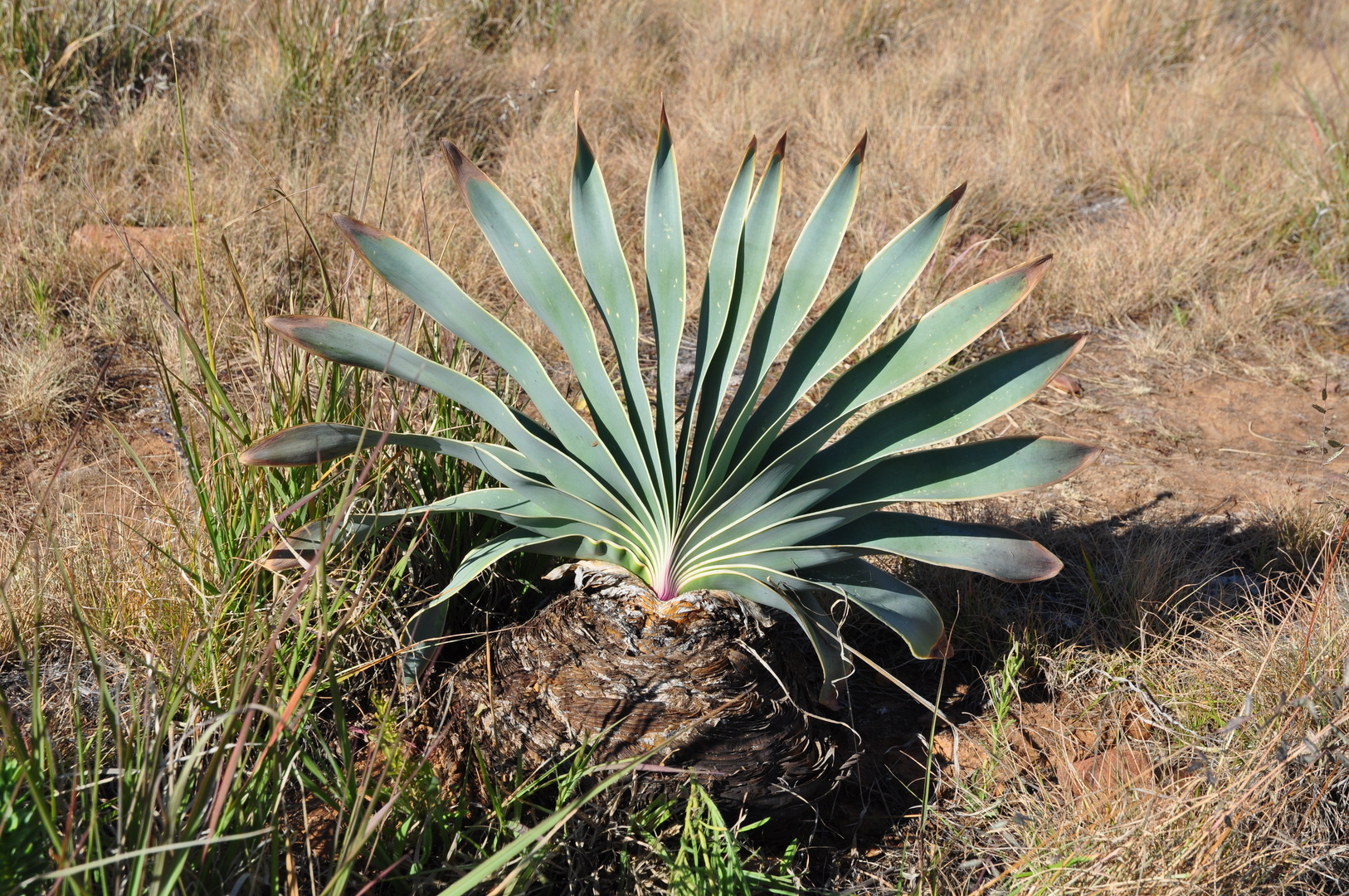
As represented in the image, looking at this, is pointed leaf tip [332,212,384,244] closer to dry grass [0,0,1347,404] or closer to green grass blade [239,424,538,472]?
green grass blade [239,424,538,472]

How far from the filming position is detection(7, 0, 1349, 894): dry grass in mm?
1795

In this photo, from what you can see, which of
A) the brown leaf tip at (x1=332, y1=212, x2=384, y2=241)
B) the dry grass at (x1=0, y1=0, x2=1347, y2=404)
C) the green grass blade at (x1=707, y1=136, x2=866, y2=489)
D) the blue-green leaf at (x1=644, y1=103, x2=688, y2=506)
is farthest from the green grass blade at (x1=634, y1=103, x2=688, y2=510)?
the dry grass at (x1=0, y1=0, x2=1347, y2=404)

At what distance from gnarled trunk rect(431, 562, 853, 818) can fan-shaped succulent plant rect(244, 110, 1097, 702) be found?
0.08 meters

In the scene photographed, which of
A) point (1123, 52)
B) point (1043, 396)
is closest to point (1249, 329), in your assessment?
point (1043, 396)

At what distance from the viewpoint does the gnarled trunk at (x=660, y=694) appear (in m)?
1.62

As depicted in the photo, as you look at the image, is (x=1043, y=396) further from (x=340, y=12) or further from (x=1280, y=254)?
(x=340, y=12)

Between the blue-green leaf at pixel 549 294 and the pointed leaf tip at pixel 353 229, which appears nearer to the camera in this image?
the pointed leaf tip at pixel 353 229

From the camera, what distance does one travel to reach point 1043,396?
3.46 m

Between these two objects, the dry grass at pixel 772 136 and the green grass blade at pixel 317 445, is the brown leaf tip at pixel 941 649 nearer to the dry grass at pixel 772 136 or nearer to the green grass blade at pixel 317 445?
the green grass blade at pixel 317 445

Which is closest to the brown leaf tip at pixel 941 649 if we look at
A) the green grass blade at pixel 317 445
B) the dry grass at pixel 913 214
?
the dry grass at pixel 913 214

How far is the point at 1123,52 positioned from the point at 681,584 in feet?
19.5

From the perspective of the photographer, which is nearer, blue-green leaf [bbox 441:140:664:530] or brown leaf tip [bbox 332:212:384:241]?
brown leaf tip [bbox 332:212:384:241]

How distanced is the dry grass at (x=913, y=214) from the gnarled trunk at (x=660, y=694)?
297 mm

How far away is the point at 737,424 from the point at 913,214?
2.93 meters
